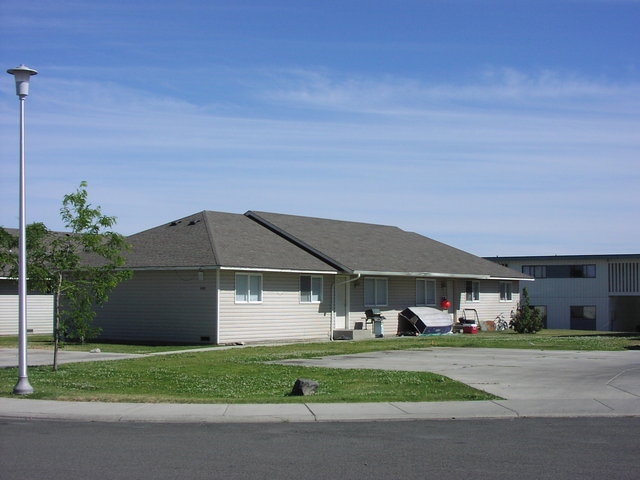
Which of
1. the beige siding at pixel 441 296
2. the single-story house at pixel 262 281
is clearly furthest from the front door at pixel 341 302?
the beige siding at pixel 441 296

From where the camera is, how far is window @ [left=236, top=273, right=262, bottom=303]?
30109mm

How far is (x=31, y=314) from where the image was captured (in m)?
38.8

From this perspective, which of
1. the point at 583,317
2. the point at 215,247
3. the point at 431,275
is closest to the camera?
the point at 215,247

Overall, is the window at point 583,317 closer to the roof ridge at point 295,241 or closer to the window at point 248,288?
the roof ridge at point 295,241

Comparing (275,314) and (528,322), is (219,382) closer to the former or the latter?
(275,314)

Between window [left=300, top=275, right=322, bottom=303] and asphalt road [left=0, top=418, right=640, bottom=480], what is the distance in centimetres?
2079

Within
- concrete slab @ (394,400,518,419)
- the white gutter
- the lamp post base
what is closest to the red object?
the white gutter

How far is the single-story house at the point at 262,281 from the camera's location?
97.3ft

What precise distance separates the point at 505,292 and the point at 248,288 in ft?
73.6

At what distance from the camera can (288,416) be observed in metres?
12.9

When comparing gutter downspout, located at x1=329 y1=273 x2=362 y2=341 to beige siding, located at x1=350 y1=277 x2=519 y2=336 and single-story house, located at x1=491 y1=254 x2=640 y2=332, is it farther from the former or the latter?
single-story house, located at x1=491 y1=254 x2=640 y2=332

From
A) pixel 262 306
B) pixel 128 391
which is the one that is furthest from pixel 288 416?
pixel 262 306

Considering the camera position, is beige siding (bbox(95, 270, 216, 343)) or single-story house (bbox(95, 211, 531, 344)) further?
single-story house (bbox(95, 211, 531, 344))

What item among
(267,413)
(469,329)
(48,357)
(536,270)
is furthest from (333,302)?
(536,270)
